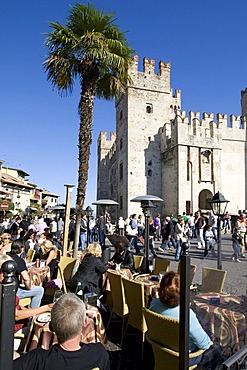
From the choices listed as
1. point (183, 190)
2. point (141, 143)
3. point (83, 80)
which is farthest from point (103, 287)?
point (141, 143)

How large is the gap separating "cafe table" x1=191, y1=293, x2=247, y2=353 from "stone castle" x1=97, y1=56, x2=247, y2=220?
971 inches

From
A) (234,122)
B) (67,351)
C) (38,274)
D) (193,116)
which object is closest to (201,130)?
(193,116)

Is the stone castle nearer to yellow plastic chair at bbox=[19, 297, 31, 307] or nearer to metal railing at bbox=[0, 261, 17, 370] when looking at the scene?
yellow plastic chair at bbox=[19, 297, 31, 307]

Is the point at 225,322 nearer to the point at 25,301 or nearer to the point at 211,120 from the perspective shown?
the point at 25,301

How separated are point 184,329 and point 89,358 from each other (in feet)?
2.27

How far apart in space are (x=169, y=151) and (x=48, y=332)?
2782 centimetres

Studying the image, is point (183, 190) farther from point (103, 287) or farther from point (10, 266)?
point (10, 266)

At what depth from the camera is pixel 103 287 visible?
579cm

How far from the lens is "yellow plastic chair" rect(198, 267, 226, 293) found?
12.9 ft

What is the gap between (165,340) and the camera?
8.84ft

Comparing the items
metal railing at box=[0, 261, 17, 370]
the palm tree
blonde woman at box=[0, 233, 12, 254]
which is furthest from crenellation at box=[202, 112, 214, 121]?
metal railing at box=[0, 261, 17, 370]

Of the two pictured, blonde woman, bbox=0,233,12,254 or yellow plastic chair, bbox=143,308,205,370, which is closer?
yellow plastic chair, bbox=143,308,205,370

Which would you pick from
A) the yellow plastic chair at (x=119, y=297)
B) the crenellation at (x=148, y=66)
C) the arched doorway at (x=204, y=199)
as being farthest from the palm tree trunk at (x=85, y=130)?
the crenellation at (x=148, y=66)

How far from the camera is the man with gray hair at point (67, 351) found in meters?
1.81
